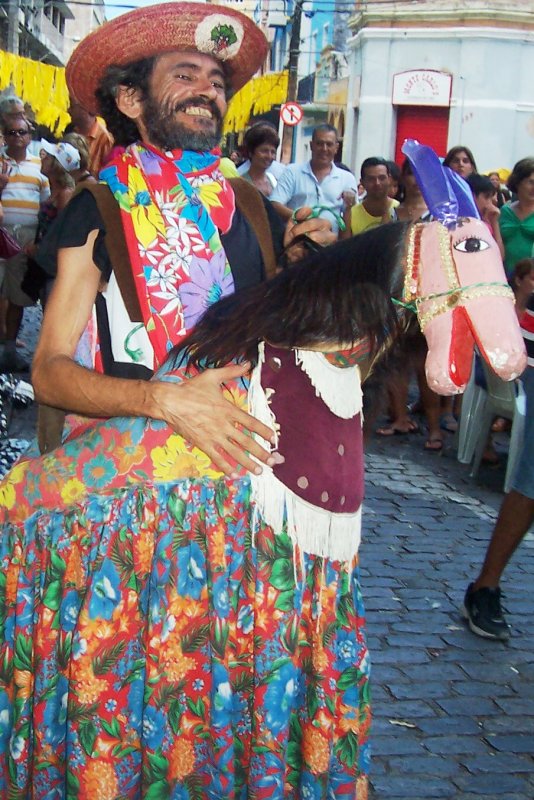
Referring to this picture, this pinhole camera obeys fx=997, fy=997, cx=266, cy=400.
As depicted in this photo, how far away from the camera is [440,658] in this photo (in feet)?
12.8

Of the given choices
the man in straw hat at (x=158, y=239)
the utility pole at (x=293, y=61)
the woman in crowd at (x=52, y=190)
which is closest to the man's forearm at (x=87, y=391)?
the man in straw hat at (x=158, y=239)

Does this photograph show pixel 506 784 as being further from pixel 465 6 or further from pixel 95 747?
pixel 465 6

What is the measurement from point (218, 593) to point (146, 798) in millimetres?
429

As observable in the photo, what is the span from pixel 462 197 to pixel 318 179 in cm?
767

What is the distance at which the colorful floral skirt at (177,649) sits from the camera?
1.92 m

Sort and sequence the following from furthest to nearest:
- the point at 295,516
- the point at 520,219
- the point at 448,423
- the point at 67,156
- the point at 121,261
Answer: the point at 67,156 < the point at 448,423 < the point at 520,219 < the point at 121,261 < the point at 295,516

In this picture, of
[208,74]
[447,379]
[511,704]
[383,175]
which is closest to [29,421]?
→ [383,175]

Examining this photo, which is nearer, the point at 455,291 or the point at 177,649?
the point at 455,291

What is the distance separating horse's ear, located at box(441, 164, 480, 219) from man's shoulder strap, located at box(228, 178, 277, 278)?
1.76ft

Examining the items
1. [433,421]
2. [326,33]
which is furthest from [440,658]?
[326,33]

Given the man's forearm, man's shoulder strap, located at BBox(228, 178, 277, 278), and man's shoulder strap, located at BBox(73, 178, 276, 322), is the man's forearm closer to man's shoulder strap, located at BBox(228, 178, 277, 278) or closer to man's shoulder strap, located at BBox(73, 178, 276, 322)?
man's shoulder strap, located at BBox(73, 178, 276, 322)

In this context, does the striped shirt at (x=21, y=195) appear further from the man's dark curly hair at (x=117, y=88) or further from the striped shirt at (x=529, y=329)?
the man's dark curly hair at (x=117, y=88)

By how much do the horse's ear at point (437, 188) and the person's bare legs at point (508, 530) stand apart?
2.34 m

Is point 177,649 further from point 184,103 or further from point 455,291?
point 184,103
